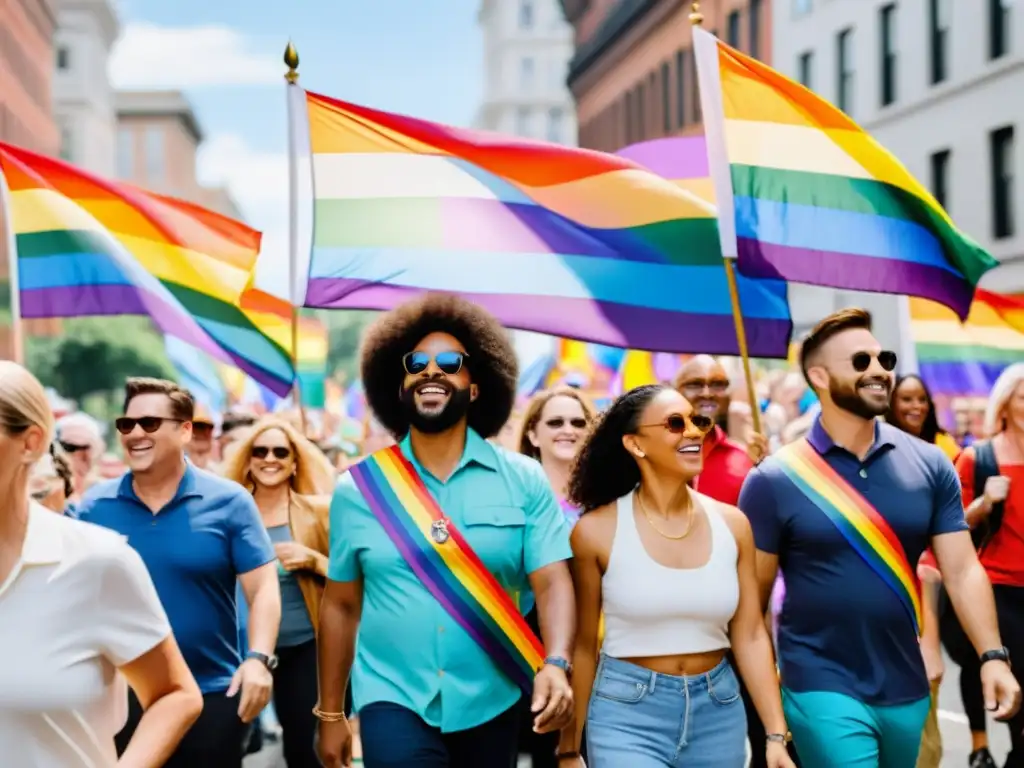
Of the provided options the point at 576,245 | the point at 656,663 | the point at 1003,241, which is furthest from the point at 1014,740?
the point at 1003,241

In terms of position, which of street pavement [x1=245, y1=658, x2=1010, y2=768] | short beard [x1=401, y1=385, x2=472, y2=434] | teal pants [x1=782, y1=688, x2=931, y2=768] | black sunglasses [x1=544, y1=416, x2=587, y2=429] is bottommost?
street pavement [x1=245, y1=658, x2=1010, y2=768]

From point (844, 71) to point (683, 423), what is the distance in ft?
105

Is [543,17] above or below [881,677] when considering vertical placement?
above

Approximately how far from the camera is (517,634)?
5.02 meters

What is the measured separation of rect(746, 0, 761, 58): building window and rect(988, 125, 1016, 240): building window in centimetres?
1241

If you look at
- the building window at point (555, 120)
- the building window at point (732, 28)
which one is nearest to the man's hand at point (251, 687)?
the building window at point (732, 28)

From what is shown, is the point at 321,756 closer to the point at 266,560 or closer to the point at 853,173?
the point at 266,560

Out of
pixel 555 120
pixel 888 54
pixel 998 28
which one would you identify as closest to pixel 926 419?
pixel 998 28

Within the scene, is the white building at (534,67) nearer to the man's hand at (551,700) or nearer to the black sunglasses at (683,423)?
the black sunglasses at (683,423)

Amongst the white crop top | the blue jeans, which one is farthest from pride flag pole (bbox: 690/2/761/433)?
the blue jeans

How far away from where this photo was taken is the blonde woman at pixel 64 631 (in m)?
3.07

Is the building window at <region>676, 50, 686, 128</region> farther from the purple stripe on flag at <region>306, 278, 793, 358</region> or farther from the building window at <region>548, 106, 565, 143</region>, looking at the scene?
the building window at <region>548, 106, 565, 143</region>

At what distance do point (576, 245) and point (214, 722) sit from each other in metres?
3.21

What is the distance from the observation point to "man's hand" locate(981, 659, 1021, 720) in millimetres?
5316
